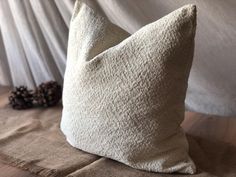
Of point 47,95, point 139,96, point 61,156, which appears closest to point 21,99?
point 47,95

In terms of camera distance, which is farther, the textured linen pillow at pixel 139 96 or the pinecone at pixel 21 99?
the pinecone at pixel 21 99

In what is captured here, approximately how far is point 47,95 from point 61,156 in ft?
1.27

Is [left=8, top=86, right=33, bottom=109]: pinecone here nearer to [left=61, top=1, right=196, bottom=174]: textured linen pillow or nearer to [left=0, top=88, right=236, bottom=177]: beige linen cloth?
[left=0, top=88, right=236, bottom=177]: beige linen cloth

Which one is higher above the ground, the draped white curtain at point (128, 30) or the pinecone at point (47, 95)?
the draped white curtain at point (128, 30)

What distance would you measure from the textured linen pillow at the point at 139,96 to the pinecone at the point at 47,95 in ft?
1.19

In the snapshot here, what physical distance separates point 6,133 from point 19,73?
481mm

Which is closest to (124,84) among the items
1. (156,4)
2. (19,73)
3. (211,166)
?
(211,166)

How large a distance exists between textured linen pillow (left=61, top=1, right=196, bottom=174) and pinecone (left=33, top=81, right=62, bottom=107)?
1.19 feet

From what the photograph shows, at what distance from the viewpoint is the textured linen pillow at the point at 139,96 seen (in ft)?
2.51

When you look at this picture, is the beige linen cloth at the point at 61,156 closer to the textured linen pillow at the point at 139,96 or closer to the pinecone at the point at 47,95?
the textured linen pillow at the point at 139,96

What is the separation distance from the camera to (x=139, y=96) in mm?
793

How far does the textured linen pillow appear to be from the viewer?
764mm

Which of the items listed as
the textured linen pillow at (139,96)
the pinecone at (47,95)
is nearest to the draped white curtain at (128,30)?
the pinecone at (47,95)

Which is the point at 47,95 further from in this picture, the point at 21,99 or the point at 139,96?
the point at 139,96
